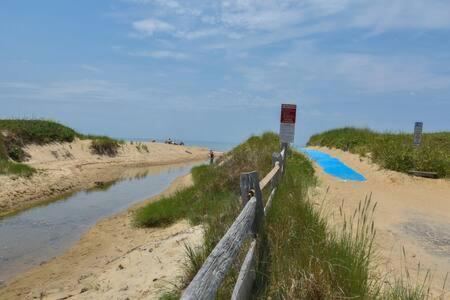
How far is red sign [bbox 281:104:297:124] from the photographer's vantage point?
13.6m

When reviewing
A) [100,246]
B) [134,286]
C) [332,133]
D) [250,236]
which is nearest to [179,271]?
[134,286]

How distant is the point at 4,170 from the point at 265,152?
1136 centimetres

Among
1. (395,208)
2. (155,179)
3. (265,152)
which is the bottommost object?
(155,179)

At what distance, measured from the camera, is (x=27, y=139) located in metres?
29.6

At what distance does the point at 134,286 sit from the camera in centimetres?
723

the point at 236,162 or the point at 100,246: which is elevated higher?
the point at 236,162

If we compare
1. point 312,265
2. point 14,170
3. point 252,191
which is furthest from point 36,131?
point 312,265

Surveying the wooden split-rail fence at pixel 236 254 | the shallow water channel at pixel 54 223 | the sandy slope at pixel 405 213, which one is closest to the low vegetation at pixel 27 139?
the shallow water channel at pixel 54 223

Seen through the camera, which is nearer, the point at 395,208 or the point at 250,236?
the point at 250,236

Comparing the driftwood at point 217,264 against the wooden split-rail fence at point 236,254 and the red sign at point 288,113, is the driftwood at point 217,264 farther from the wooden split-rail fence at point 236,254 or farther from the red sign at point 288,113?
the red sign at point 288,113

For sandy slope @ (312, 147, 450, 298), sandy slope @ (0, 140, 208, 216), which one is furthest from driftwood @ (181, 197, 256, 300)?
sandy slope @ (0, 140, 208, 216)

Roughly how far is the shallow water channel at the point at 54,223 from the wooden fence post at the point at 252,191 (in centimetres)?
681

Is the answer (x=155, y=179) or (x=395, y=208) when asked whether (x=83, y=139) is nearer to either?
(x=155, y=179)

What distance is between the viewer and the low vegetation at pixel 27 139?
21466 mm
